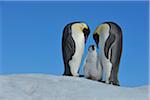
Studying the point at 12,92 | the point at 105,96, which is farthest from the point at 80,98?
the point at 12,92

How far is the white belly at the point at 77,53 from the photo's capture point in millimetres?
5484

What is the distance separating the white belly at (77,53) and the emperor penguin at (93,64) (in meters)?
0.12

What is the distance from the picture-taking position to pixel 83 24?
5621 millimetres

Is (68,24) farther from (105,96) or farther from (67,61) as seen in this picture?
(105,96)

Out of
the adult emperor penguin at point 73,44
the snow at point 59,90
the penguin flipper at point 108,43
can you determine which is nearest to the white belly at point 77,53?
the adult emperor penguin at point 73,44

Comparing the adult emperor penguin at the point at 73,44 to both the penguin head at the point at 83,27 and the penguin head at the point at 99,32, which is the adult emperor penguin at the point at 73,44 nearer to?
the penguin head at the point at 83,27

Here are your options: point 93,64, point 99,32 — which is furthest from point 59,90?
point 99,32

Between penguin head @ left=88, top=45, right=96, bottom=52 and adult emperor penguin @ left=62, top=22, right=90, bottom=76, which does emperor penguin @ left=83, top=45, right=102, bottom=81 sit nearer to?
penguin head @ left=88, top=45, right=96, bottom=52

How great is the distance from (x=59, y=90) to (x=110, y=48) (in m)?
1.33

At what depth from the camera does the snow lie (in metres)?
4.09

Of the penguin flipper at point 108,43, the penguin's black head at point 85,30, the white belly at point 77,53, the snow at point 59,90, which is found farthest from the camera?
the penguin's black head at point 85,30

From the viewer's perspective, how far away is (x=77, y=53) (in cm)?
549

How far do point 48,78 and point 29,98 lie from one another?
89cm

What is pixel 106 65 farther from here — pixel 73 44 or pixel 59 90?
pixel 59 90
